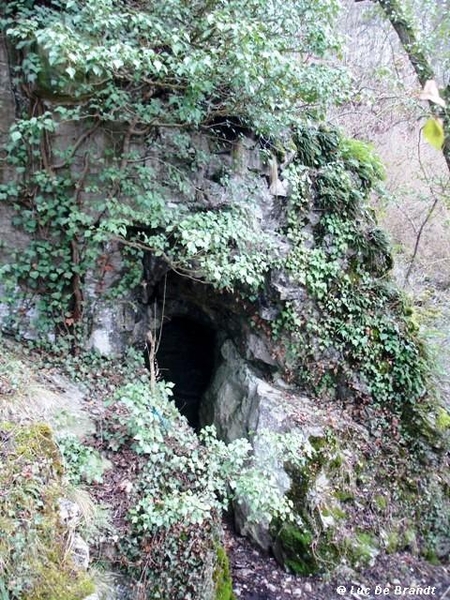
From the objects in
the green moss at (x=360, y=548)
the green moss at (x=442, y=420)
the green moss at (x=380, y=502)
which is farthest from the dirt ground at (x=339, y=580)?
the green moss at (x=442, y=420)

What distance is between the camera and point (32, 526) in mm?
2330

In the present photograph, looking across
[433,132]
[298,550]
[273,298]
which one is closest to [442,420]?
[298,550]

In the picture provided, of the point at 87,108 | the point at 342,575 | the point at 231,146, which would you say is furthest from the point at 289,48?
the point at 342,575

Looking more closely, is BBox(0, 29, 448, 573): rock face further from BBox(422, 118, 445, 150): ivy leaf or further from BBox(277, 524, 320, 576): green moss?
BBox(422, 118, 445, 150): ivy leaf

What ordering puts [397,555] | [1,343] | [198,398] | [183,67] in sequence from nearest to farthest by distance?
[183,67] < [1,343] < [397,555] < [198,398]

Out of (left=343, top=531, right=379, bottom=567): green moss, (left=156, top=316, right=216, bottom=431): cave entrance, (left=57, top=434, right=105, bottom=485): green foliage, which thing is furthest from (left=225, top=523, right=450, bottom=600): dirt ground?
(left=156, top=316, right=216, bottom=431): cave entrance

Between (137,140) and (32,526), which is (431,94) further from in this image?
(137,140)

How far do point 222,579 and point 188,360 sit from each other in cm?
341

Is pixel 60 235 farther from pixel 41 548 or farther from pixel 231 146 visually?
pixel 41 548

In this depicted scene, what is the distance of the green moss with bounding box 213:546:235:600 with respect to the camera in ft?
11.6

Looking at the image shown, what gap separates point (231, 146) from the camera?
4.92 m

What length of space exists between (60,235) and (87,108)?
123 cm

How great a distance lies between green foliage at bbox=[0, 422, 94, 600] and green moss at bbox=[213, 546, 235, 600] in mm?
1412

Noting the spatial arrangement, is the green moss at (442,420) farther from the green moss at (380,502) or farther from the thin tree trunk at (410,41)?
the thin tree trunk at (410,41)
